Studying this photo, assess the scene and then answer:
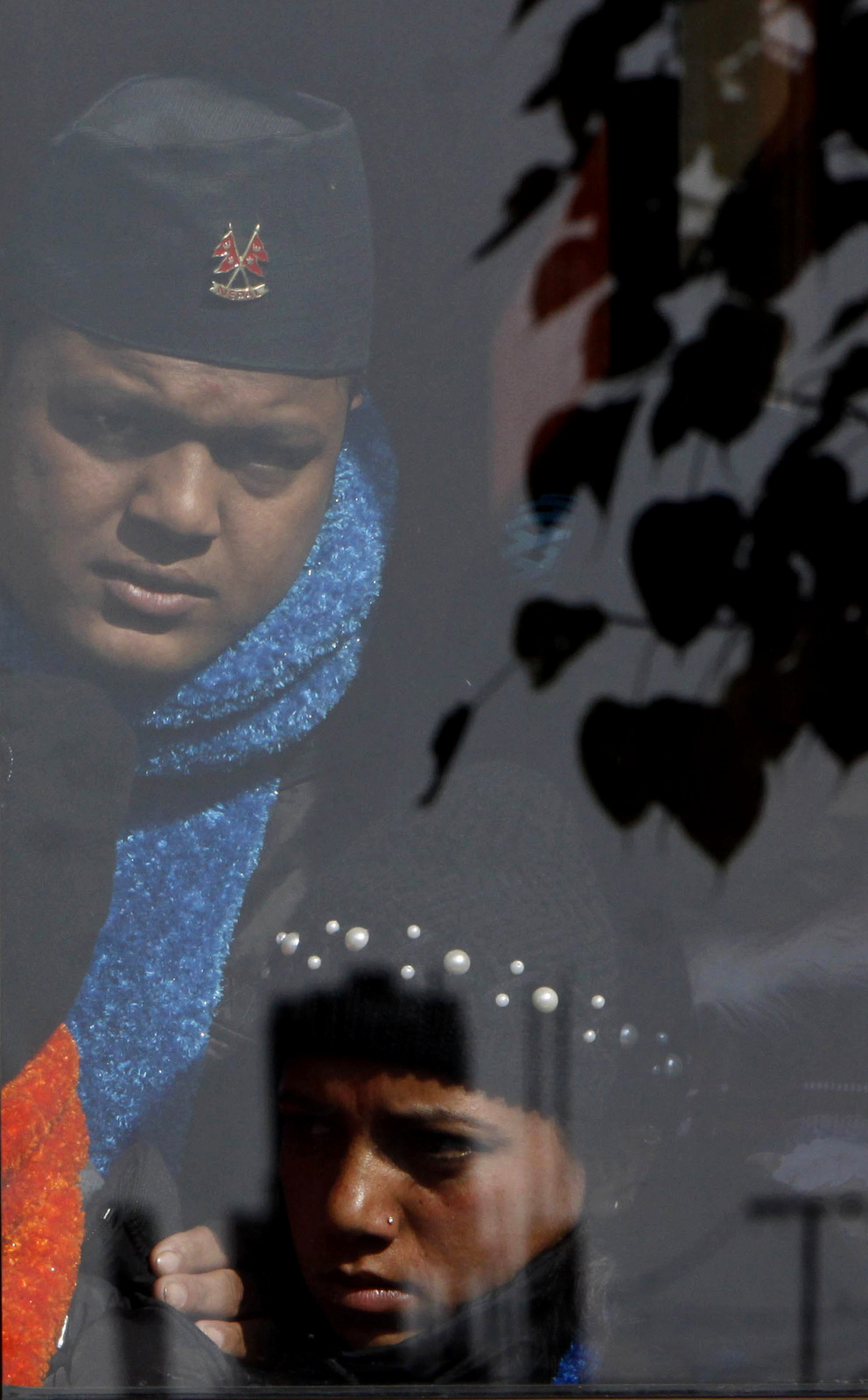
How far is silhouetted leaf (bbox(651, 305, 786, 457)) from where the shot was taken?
1.78m

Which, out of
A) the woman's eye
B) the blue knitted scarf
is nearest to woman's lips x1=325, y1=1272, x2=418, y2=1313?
the woman's eye

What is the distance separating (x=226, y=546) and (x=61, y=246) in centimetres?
39

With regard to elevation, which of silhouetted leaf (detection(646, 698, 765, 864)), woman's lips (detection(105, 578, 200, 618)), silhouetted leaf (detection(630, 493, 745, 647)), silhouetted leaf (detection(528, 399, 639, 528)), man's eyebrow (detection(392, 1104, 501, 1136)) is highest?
silhouetted leaf (detection(528, 399, 639, 528))

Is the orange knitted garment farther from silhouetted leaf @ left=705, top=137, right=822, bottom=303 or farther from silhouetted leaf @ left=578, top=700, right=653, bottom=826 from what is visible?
silhouetted leaf @ left=705, top=137, right=822, bottom=303

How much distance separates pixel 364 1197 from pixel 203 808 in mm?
472

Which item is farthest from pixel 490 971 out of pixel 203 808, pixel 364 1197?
pixel 203 808

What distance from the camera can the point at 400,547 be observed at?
5.73ft

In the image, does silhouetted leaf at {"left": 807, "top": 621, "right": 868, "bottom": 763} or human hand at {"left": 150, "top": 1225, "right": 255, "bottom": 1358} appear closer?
human hand at {"left": 150, "top": 1225, "right": 255, "bottom": 1358}

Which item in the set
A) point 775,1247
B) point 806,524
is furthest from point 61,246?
point 775,1247

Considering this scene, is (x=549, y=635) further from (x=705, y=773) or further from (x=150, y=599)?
(x=150, y=599)

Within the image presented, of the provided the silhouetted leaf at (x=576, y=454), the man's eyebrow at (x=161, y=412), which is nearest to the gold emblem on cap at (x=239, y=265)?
the man's eyebrow at (x=161, y=412)

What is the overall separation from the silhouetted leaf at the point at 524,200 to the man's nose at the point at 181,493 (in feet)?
1.34

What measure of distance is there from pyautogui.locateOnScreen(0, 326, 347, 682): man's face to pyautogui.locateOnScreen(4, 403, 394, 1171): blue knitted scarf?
31mm

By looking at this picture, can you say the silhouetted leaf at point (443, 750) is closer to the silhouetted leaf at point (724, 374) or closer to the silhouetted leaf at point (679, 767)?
the silhouetted leaf at point (679, 767)
